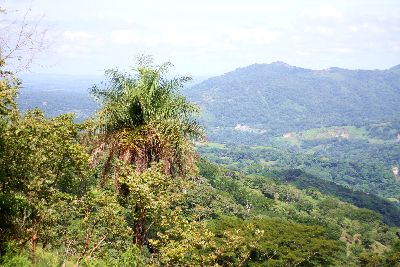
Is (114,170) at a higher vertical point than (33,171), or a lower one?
lower

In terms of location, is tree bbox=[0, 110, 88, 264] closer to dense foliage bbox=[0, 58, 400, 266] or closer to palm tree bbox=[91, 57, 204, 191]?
dense foliage bbox=[0, 58, 400, 266]

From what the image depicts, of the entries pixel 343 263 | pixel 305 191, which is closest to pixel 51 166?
pixel 343 263

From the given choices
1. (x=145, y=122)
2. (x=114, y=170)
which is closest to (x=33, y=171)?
(x=114, y=170)

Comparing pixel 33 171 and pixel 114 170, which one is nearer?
pixel 33 171

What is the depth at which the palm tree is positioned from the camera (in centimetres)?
1207

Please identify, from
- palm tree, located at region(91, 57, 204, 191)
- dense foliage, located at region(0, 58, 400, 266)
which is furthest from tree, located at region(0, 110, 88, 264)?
palm tree, located at region(91, 57, 204, 191)

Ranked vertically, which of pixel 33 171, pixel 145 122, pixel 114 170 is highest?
pixel 145 122

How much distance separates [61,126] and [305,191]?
163m

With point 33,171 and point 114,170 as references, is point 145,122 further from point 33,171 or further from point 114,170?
point 33,171

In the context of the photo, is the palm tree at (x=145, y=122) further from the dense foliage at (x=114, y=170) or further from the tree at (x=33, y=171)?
the tree at (x=33, y=171)

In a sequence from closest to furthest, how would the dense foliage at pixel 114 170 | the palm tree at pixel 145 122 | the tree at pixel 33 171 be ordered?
1. the tree at pixel 33 171
2. the dense foliage at pixel 114 170
3. the palm tree at pixel 145 122

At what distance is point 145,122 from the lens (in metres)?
12.3

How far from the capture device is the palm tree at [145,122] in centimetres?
1207

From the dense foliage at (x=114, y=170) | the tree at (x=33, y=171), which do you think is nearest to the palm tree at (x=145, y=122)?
the dense foliage at (x=114, y=170)
